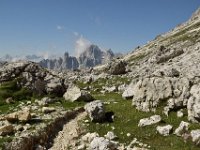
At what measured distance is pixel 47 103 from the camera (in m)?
53.0

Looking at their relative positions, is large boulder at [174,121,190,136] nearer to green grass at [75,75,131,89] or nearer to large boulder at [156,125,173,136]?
large boulder at [156,125,173,136]

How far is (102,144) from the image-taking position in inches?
1222

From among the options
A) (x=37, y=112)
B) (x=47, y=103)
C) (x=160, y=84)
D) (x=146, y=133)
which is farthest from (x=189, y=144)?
(x=47, y=103)

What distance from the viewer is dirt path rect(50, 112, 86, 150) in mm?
34725

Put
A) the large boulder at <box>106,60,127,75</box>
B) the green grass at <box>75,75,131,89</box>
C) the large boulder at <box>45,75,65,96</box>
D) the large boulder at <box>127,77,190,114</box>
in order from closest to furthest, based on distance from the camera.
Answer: the large boulder at <box>127,77,190,114</box>, the large boulder at <box>45,75,65,96</box>, the green grass at <box>75,75,131,89</box>, the large boulder at <box>106,60,127,75</box>

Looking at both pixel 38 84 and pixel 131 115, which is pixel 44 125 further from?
pixel 38 84

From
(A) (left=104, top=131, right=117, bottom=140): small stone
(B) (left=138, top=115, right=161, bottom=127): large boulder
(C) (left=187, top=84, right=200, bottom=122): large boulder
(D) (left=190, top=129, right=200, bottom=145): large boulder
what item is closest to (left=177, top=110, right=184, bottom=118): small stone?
(C) (left=187, top=84, right=200, bottom=122): large boulder

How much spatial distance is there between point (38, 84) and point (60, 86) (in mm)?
3705

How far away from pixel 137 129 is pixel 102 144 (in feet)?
22.0

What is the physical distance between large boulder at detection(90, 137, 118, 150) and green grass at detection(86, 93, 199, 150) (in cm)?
240

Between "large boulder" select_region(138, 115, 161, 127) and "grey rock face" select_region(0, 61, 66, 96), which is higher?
"grey rock face" select_region(0, 61, 66, 96)

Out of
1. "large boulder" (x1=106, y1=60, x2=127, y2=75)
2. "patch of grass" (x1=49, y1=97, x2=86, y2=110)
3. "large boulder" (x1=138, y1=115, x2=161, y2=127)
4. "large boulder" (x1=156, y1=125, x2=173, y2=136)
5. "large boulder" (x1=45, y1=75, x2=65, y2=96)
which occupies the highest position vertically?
"large boulder" (x1=106, y1=60, x2=127, y2=75)

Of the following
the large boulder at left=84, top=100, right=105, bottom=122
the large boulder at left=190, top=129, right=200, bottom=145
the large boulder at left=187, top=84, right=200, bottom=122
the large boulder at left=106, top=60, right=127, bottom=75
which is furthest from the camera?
the large boulder at left=106, top=60, right=127, bottom=75

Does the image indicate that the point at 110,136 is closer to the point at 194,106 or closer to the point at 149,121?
the point at 149,121
